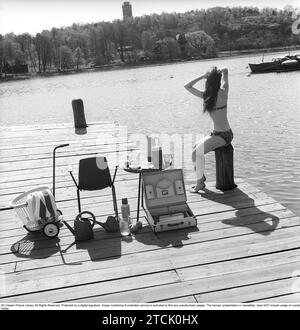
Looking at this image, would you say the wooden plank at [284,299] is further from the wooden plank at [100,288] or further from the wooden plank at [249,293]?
the wooden plank at [100,288]

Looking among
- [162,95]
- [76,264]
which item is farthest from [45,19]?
[162,95]

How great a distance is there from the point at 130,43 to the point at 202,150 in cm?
5409

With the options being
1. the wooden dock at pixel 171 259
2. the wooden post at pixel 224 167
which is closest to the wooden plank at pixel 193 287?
the wooden dock at pixel 171 259

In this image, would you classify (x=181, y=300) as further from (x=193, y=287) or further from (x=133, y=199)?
(x=133, y=199)

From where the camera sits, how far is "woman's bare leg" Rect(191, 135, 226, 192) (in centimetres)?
551

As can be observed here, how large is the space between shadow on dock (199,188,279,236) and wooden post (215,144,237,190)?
276mm

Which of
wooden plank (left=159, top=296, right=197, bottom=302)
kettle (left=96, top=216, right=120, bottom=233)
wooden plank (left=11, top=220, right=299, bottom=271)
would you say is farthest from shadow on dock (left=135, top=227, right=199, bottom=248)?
wooden plank (left=159, top=296, right=197, bottom=302)

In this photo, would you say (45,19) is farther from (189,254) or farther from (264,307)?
(264,307)

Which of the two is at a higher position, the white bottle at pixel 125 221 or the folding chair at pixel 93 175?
the folding chair at pixel 93 175

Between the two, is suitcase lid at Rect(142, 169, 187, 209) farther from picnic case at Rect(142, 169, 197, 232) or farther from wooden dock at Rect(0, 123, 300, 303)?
wooden dock at Rect(0, 123, 300, 303)

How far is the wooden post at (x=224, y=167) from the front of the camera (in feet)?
18.4

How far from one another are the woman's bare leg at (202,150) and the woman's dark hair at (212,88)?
1.31 feet

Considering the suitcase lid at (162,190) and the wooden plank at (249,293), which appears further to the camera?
the suitcase lid at (162,190)

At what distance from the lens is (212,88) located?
534 centimetres
